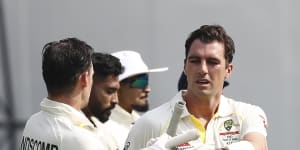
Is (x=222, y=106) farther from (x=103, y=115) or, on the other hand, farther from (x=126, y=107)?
(x=126, y=107)

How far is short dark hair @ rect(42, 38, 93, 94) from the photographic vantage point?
12.3ft

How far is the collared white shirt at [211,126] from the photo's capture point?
371 cm

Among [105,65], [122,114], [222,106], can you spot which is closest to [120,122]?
[122,114]

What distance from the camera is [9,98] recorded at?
6102 millimetres

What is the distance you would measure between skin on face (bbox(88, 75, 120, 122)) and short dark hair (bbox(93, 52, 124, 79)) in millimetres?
33

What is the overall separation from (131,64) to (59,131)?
2014mm

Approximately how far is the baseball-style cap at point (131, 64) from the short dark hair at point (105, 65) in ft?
1.09

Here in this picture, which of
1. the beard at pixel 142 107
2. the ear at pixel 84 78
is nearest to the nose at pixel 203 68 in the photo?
the ear at pixel 84 78

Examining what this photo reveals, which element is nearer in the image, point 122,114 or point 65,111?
point 65,111

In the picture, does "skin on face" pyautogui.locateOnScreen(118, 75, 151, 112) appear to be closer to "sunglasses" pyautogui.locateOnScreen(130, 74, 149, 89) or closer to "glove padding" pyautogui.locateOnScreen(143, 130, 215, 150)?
"sunglasses" pyautogui.locateOnScreen(130, 74, 149, 89)

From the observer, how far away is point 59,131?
369cm

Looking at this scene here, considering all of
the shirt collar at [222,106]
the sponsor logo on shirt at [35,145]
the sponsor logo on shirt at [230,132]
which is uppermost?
the shirt collar at [222,106]

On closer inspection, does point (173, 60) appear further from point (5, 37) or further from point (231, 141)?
point (231, 141)

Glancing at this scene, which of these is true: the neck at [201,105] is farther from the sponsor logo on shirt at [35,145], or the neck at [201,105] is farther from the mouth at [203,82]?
the sponsor logo on shirt at [35,145]
